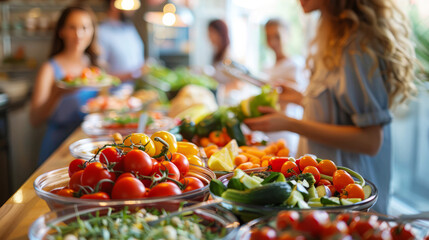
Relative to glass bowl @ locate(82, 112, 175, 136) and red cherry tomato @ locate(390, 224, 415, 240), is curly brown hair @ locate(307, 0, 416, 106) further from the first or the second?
red cherry tomato @ locate(390, 224, 415, 240)

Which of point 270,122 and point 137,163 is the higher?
point 137,163

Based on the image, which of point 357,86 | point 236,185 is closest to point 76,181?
point 236,185

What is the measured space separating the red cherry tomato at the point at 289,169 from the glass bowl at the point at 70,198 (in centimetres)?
21

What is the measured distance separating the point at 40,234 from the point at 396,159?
4241 millimetres

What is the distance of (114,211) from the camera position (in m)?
1.03

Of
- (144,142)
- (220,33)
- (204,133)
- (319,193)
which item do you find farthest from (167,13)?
(319,193)

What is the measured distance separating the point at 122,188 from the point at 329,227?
518 millimetres

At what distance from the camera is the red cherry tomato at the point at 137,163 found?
3.85 ft

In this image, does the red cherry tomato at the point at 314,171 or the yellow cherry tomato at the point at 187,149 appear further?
the yellow cherry tomato at the point at 187,149

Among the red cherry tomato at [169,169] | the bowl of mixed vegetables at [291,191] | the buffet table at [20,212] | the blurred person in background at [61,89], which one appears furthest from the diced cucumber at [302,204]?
the blurred person in background at [61,89]

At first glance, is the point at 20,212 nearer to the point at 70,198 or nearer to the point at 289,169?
the point at 70,198

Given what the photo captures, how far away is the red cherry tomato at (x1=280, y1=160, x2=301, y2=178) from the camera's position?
1249mm

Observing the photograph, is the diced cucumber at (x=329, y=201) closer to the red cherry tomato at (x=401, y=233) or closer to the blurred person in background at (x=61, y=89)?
the red cherry tomato at (x=401, y=233)

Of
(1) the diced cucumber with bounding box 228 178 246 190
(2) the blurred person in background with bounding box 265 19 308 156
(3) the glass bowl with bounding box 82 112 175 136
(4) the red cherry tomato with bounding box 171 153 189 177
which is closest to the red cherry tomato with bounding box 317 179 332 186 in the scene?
(1) the diced cucumber with bounding box 228 178 246 190
